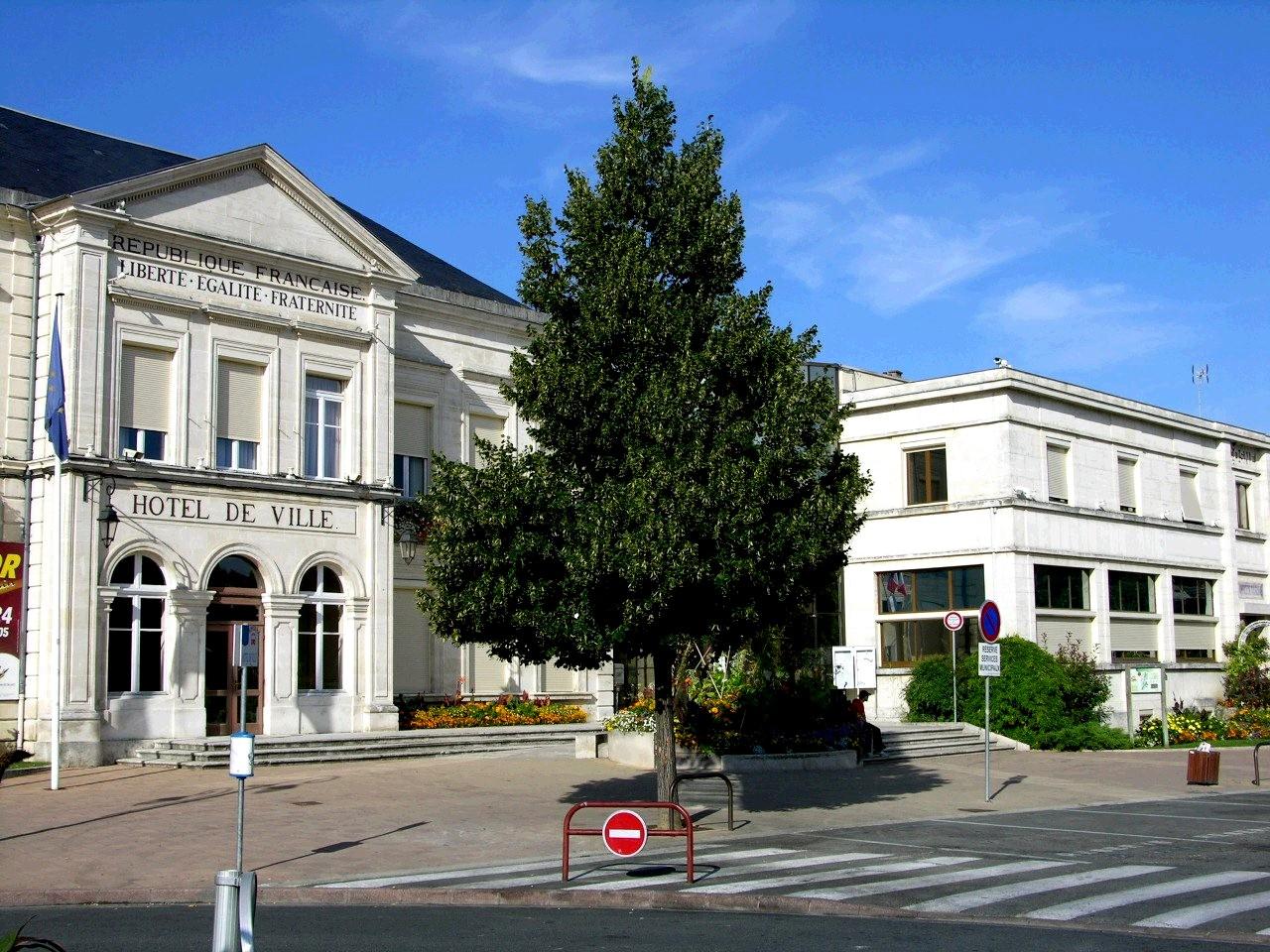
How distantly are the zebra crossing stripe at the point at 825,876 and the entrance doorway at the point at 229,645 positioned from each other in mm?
15578

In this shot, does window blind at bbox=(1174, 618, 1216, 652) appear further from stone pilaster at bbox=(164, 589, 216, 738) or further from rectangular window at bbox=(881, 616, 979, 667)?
stone pilaster at bbox=(164, 589, 216, 738)

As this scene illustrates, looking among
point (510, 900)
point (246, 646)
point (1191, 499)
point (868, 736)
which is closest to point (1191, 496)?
point (1191, 499)

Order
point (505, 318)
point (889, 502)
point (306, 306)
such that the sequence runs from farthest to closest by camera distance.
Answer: point (889, 502) < point (505, 318) < point (306, 306)

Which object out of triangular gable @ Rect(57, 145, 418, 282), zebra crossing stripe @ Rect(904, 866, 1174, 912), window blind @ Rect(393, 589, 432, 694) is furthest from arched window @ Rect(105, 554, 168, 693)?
zebra crossing stripe @ Rect(904, 866, 1174, 912)

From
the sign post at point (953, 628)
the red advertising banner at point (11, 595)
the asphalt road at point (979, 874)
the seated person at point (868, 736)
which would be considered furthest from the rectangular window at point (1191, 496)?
the red advertising banner at point (11, 595)

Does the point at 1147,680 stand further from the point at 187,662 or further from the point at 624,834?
the point at 624,834

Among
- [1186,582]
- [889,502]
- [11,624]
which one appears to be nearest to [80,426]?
[11,624]

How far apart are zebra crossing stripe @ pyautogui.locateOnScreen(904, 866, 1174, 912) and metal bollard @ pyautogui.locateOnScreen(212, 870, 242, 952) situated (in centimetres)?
664

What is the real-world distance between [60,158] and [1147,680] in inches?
1061

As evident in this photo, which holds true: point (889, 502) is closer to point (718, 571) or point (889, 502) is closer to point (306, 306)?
point (306, 306)

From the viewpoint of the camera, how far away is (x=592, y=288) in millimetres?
16797

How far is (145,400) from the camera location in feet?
85.5

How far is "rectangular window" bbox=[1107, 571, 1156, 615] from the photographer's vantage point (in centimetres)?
3638

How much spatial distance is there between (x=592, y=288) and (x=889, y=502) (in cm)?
2062
